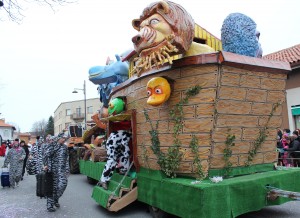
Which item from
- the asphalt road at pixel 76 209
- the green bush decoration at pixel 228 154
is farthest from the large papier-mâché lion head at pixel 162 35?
the asphalt road at pixel 76 209

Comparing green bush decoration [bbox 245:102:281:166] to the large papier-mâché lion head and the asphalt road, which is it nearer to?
the asphalt road

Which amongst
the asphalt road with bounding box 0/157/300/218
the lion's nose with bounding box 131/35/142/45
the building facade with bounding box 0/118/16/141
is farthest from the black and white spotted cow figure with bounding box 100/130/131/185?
the building facade with bounding box 0/118/16/141

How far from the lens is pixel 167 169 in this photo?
5004 mm

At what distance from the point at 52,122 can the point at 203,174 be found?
248ft

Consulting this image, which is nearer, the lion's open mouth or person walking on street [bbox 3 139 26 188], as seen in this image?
the lion's open mouth

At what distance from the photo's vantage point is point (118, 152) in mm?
6902

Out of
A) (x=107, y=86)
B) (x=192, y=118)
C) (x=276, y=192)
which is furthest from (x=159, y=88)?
(x=107, y=86)

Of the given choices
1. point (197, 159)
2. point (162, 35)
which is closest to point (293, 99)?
point (197, 159)

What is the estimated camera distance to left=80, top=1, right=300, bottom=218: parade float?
4566mm

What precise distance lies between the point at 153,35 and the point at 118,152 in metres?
3.13

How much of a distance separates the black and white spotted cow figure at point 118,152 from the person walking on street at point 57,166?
0.94 metres

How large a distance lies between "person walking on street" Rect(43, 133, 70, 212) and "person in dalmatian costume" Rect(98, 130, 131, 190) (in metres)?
0.85

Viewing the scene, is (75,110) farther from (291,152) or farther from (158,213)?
(158,213)

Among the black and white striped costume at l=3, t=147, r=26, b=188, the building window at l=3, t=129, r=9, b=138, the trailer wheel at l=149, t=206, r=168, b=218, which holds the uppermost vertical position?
the building window at l=3, t=129, r=9, b=138
